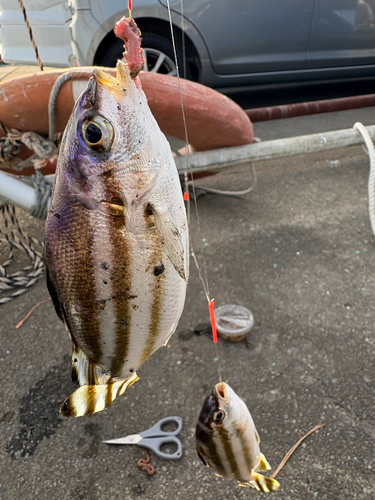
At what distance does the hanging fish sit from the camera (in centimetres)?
87

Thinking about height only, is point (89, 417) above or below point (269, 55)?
below

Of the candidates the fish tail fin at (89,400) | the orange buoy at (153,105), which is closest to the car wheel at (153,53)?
the orange buoy at (153,105)

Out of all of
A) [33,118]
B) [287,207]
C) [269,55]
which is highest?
[33,118]

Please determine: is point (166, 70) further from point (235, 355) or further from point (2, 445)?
point (2, 445)

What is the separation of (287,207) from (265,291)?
109cm

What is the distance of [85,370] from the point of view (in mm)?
1038

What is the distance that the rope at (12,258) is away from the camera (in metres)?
2.69

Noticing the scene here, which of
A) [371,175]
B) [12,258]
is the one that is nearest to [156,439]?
[12,258]

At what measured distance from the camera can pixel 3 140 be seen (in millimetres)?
2617

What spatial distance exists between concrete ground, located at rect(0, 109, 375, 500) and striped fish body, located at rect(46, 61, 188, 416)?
998 mm

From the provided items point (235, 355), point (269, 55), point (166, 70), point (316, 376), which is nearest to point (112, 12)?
point (166, 70)

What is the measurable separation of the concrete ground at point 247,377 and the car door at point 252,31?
2.15 metres

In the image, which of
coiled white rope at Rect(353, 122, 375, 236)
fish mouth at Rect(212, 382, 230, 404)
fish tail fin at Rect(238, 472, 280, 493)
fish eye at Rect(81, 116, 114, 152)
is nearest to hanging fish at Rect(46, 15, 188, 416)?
fish eye at Rect(81, 116, 114, 152)

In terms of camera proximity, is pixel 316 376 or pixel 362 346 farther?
pixel 362 346
